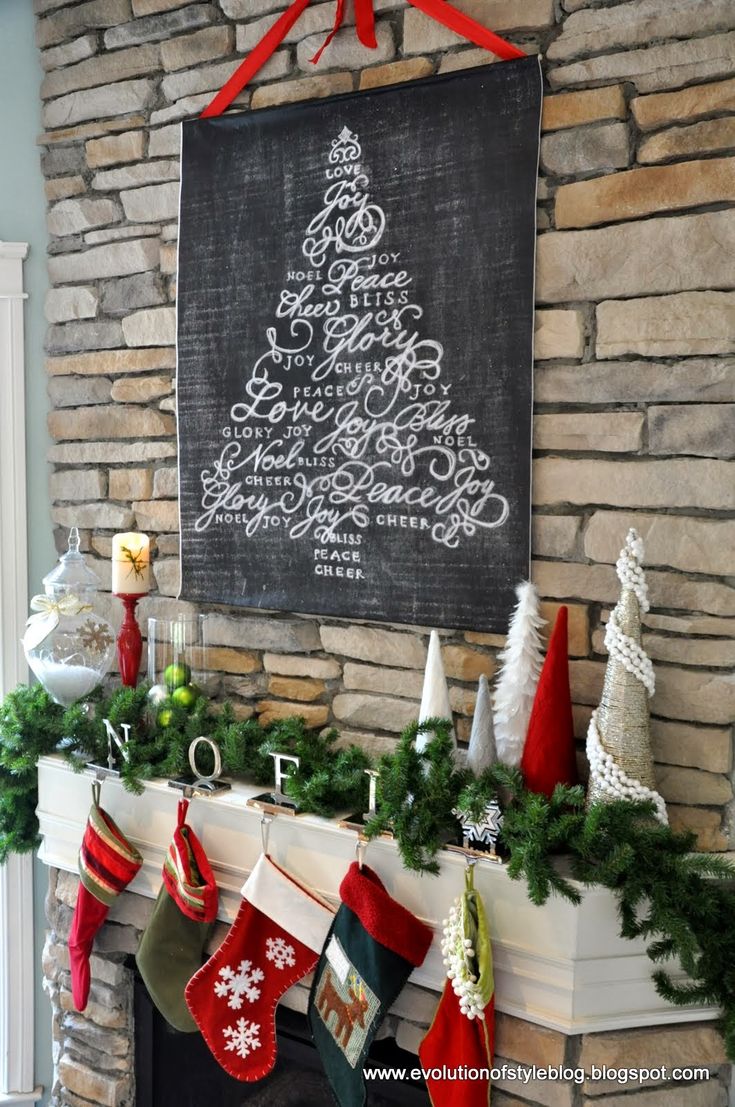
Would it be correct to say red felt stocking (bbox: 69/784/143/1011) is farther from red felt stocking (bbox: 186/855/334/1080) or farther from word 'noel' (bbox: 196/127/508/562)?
word 'noel' (bbox: 196/127/508/562)

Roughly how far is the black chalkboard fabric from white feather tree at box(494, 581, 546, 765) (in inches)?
3.4

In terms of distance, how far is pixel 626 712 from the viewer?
1.58 meters

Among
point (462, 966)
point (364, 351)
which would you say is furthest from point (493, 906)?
point (364, 351)

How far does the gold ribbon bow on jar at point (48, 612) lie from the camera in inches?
85.0

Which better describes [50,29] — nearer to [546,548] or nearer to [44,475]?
[44,475]

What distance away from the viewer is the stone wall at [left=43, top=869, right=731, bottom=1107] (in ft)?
5.24

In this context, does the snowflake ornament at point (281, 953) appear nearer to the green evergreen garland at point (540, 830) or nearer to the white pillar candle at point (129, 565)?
the green evergreen garland at point (540, 830)

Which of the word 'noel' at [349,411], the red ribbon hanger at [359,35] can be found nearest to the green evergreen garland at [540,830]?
the word 'noel' at [349,411]

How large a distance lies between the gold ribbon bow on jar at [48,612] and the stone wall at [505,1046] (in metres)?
0.54

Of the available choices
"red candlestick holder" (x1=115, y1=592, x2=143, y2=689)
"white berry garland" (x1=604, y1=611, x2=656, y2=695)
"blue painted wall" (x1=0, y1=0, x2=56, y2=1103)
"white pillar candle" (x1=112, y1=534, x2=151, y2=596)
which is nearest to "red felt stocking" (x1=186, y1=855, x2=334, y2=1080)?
"red candlestick holder" (x1=115, y1=592, x2=143, y2=689)

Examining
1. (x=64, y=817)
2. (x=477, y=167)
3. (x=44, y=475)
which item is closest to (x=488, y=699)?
(x=477, y=167)

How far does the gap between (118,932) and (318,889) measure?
22.8 inches

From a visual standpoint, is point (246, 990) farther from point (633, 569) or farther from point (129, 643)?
point (633, 569)

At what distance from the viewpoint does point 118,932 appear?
7.15 ft
